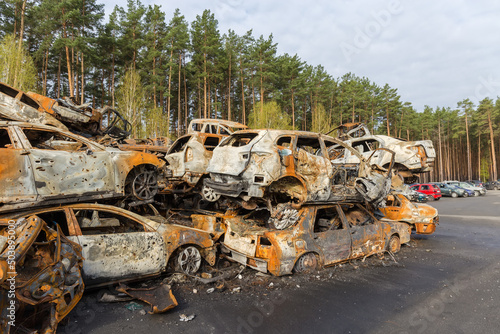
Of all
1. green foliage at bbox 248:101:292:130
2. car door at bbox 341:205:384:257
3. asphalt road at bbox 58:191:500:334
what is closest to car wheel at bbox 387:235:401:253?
car door at bbox 341:205:384:257

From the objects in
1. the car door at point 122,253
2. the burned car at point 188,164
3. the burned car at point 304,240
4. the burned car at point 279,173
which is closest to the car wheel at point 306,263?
the burned car at point 304,240

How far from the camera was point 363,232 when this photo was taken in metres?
5.43

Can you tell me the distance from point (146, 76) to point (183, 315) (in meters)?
25.8

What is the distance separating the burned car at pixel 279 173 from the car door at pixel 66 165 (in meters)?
1.91

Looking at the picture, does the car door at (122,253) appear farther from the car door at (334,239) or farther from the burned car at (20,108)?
the burned car at (20,108)

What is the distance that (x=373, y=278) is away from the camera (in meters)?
4.80

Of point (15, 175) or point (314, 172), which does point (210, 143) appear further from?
point (15, 175)

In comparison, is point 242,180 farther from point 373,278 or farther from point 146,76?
point 146,76

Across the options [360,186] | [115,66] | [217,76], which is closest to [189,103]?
[217,76]

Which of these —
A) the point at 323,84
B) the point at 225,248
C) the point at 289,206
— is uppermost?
the point at 323,84

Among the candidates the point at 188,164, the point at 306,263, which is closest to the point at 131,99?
the point at 188,164

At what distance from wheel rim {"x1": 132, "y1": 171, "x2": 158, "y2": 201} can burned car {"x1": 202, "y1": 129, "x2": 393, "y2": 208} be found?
151cm

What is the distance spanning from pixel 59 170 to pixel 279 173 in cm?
352

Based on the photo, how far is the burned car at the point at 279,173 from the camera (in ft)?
15.7
